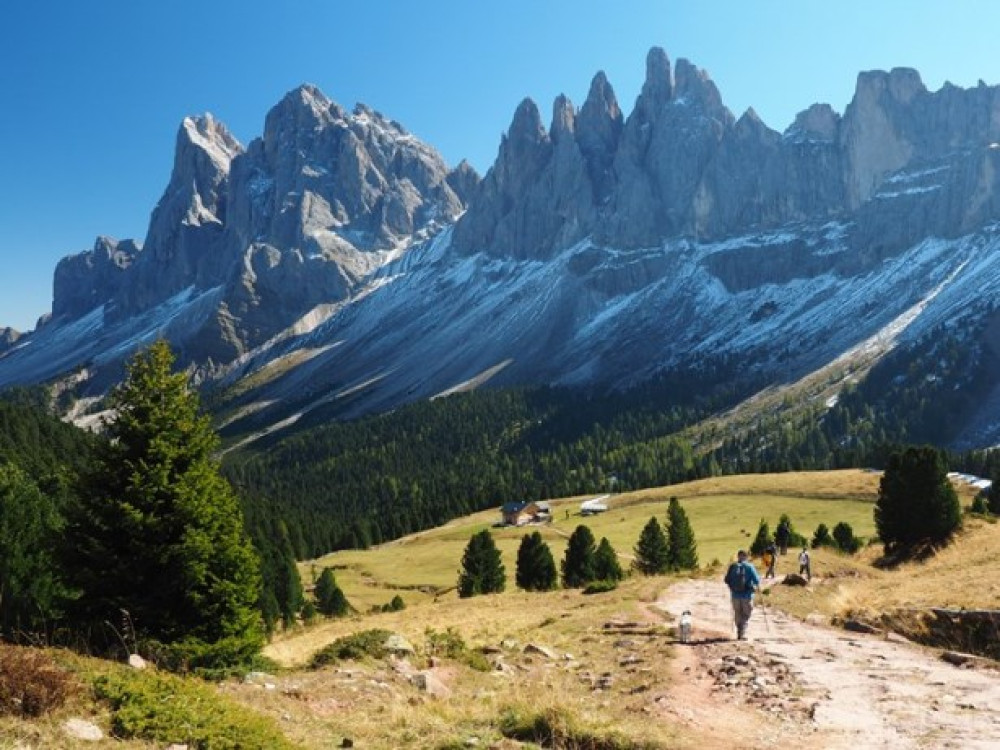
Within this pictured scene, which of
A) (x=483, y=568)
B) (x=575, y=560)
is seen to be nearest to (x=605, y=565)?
(x=575, y=560)

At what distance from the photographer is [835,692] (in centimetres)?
1662

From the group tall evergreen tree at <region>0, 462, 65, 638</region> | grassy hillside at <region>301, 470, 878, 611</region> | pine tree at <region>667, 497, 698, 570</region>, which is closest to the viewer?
tall evergreen tree at <region>0, 462, 65, 638</region>

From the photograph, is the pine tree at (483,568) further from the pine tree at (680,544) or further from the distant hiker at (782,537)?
the distant hiker at (782,537)

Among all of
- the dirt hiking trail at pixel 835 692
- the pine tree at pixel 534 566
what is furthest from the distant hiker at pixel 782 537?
the dirt hiking trail at pixel 835 692

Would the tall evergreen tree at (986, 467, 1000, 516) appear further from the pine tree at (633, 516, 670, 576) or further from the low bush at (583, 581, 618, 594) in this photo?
the low bush at (583, 581, 618, 594)

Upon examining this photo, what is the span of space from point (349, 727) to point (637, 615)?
18.1 m

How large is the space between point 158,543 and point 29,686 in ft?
37.2

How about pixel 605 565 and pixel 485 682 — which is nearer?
pixel 485 682

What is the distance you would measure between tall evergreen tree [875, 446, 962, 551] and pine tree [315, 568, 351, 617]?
52.2 meters

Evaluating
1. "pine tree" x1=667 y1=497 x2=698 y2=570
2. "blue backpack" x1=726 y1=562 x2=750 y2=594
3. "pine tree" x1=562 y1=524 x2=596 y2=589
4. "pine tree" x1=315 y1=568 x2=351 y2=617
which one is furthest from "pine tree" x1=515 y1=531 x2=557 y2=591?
"blue backpack" x1=726 y1=562 x2=750 y2=594

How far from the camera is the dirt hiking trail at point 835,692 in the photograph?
536 inches

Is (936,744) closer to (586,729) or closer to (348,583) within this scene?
(586,729)

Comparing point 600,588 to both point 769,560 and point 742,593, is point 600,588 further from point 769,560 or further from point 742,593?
point 742,593

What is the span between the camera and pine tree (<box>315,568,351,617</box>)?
78000 mm
